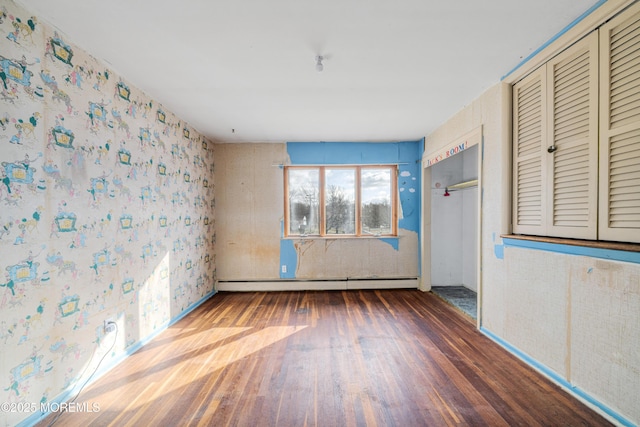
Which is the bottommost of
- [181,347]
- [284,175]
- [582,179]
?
[181,347]

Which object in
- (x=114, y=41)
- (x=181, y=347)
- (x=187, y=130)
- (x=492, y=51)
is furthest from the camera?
(x=187, y=130)

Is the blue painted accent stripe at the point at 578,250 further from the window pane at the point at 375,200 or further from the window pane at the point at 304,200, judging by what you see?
the window pane at the point at 304,200

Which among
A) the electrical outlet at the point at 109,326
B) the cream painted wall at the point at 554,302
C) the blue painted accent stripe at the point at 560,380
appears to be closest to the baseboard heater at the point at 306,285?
the cream painted wall at the point at 554,302

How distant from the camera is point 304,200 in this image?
4.38 metres

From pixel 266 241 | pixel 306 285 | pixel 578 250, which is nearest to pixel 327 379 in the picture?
pixel 578 250

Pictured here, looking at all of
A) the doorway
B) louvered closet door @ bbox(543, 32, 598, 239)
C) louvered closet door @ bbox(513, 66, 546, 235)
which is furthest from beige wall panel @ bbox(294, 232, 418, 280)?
louvered closet door @ bbox(543, 32, 598, 239)

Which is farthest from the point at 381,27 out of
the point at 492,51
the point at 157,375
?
the point at 157,375

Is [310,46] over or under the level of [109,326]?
over

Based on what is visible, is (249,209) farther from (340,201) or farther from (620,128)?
(620,128)

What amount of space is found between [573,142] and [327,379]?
2.39 metres

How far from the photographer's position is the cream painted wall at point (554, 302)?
144 centimetres

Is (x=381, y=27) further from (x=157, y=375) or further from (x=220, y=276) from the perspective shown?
(x=220, y=276)

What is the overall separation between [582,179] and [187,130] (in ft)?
13.1

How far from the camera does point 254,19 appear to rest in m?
1.63
